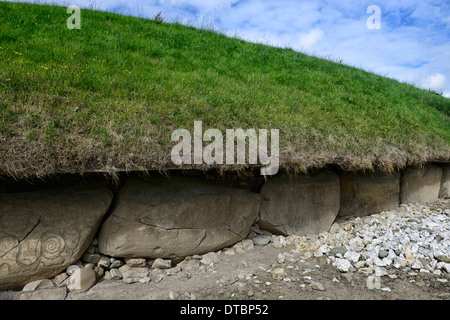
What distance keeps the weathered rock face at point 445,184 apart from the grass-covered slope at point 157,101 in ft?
2.90

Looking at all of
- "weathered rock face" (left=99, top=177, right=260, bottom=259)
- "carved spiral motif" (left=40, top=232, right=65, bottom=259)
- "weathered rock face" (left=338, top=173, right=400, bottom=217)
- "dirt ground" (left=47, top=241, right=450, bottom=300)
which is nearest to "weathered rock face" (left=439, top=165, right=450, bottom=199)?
"weathered rock face" (left=338, top=173, right=400, bottom=217)

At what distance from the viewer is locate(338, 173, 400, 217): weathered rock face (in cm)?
581

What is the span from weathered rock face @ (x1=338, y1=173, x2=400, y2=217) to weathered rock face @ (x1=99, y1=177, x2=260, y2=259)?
8.05ft

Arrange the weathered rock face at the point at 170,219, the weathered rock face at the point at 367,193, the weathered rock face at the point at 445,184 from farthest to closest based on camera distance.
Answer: the weathered rock face at the point at 445,184, the weathered rock face at the point at 367,193, the weathered rock face at the point at 170,219

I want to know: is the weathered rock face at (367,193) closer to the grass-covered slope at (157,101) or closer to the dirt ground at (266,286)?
the grass-covered slope at (157,101)

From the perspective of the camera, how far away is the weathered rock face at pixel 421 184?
261 inches

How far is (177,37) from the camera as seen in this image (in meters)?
8.37

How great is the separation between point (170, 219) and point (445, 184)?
7.15 metres

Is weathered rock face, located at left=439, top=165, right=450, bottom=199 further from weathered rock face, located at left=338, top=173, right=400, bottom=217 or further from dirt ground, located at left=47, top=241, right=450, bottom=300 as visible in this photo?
dirt ground, located at left=47, top=241, right=450, bottom=300

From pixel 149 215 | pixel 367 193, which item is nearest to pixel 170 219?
pixel 149 215

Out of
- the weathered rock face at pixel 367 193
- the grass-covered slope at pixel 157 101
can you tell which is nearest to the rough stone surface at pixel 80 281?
the grass-covered slope at pixel 157 101

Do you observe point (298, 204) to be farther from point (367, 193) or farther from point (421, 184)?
point (421, 184)

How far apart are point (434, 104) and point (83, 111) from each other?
11.7 metres
